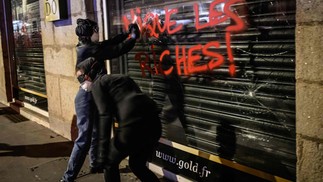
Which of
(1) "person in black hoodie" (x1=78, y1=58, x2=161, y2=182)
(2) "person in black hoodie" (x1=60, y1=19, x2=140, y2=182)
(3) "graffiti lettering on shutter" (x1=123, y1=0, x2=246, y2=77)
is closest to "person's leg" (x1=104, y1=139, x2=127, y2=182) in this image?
(1) "person in black hoodie" (x1=78, y1=58, x2=161, y2=182)

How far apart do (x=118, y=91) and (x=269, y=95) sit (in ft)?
4.69

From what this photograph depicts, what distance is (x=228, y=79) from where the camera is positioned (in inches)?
135

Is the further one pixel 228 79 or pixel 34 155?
pixel 34 155

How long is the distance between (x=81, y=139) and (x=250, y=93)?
2.15 m

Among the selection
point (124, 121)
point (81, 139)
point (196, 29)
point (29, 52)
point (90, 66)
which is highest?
point (196, 29)

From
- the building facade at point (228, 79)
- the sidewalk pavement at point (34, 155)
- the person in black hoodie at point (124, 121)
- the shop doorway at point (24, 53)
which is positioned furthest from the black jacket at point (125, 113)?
the shop doorway at point (24, 53)

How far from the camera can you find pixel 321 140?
2512mm

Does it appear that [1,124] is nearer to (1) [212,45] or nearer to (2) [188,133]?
(2) [188,133]

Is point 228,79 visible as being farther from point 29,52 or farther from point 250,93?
point 29,52

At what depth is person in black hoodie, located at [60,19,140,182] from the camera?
145 inches

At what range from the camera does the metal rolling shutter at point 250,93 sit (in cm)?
293

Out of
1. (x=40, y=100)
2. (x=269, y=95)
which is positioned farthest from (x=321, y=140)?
(x=40, y=100)

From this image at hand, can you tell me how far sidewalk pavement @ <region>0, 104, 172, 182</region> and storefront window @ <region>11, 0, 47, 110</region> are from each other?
0.88 metres

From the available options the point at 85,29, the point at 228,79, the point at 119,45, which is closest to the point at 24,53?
the point at 85,29
